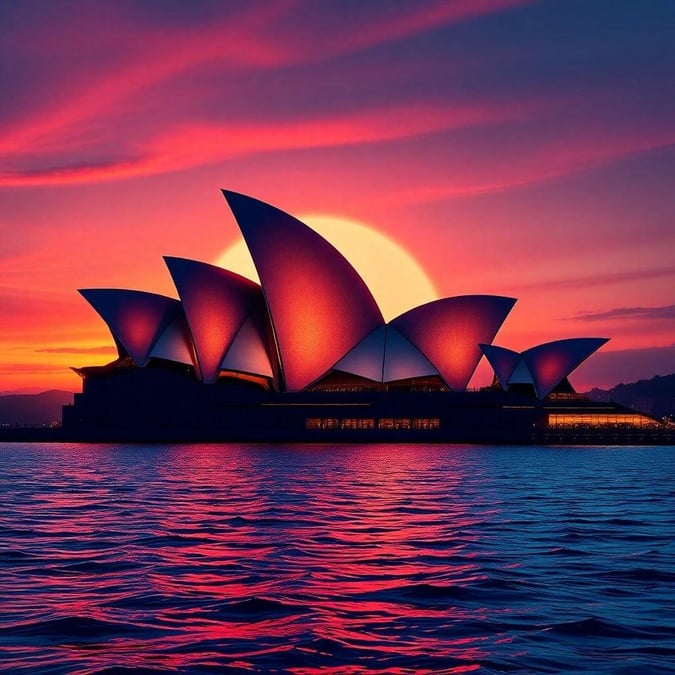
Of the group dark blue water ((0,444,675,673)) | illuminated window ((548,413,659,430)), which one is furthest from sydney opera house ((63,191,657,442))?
dark blue water ((0,444,675,673))

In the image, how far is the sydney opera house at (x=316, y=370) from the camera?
250 feet

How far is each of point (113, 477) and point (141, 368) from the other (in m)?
49.9

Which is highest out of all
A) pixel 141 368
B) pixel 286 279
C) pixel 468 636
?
pixel 286 279

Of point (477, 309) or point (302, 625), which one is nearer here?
point (302, 625)

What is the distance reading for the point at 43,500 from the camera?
1007 inches

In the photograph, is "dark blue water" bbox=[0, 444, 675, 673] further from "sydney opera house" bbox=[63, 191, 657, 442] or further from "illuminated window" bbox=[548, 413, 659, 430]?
"illuminated window" bbox=[548, 413, 659, 430]

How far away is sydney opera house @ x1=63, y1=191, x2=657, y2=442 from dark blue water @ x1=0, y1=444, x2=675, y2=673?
50.4 m

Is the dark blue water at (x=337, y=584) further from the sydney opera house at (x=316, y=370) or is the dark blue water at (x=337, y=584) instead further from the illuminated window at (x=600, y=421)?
the illuminated window at (x=600, y=421)

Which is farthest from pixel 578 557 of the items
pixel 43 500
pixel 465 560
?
pixel 43 500

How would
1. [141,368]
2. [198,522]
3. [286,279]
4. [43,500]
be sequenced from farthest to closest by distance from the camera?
1. [141,368]
2. [286,279]
3. [43,500]
4. [198,522]

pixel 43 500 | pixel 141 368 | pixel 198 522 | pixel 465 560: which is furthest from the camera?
pixel 141 368

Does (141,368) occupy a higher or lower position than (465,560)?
higher

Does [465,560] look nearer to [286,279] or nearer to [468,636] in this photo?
[468,636]

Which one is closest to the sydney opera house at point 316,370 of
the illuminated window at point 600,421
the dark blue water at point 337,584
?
the illuminated window at point 600,421
